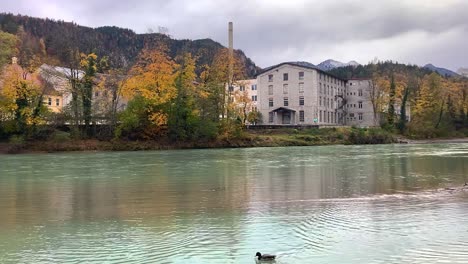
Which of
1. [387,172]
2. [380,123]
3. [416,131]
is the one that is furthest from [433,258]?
[380,123]

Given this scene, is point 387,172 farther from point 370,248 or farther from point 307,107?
point 307,107

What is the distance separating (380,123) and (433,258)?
95206 mm

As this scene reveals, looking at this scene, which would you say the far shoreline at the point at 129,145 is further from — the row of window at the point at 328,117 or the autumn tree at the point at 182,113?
the row of window at the point at 328,117

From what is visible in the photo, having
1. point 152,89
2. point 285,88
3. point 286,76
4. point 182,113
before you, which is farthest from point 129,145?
point 286,76

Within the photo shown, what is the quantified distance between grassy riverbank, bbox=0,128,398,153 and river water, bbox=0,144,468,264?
119ft

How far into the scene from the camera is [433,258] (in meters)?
9.29

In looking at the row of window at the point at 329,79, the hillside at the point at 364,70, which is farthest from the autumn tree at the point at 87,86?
the hillside at the point at 364,70

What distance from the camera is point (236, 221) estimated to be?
43.6 feet

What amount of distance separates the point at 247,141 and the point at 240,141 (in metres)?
1.17

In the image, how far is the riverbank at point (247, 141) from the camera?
191 ft

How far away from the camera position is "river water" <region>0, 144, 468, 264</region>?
32.4ft

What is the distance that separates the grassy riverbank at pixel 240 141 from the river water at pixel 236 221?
36194mm

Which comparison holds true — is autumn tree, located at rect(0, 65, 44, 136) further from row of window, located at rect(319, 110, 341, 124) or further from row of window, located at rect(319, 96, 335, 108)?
row of window, located at rect(319, 110, 341, 124)

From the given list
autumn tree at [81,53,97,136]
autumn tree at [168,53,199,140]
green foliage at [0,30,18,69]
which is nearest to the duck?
autumn tree at [168,53,199,140]
